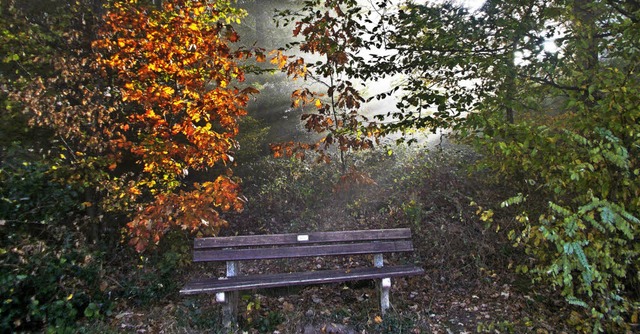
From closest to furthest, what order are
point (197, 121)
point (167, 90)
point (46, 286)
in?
point (46, 286) → point (167, 90) → point (197, 121)

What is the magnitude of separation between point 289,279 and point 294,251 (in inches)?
17.6

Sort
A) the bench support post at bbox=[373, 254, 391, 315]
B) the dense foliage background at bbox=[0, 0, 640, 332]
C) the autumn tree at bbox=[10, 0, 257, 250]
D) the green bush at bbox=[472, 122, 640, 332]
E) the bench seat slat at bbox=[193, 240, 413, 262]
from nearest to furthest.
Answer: the green bush at bbox=[472, 122, 640, 332]
the dense foliage background at bbox=[0, 0, 640, 332]
the bench support post at bbox=[373, 254, 391, 315]
the bench seat slat at bbox=[193, 240, 413, 262]
the autumn tree at bbox=[10, 0, 257, 250]

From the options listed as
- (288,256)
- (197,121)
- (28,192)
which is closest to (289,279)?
(288,256)

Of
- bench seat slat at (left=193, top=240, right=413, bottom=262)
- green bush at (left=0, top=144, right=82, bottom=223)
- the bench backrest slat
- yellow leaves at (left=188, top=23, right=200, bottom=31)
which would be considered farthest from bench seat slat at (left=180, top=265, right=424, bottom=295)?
yellow leaves at (left=188, top=23, right=200, bottom=31)

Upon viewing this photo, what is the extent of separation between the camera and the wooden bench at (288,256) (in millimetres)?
4160

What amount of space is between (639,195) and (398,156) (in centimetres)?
575

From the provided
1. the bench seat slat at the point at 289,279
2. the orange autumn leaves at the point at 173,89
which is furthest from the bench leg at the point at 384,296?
the orange autumn leaves at the point at 173,89

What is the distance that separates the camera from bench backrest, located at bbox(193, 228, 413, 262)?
454cm

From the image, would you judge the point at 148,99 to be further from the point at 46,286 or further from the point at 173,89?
the point at 46,286

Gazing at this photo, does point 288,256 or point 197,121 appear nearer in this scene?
point 288,256

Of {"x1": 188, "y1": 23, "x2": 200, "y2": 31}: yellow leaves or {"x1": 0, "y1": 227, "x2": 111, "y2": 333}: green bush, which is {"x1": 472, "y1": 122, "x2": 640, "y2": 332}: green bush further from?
{"x1": 0, "y1": 227, "x2": 111, "y2": 333}: green bush

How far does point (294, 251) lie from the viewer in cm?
463

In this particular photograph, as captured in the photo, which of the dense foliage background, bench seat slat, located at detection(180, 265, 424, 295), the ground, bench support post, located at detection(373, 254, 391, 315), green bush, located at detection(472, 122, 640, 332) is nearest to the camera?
green bush, located at detection(472, 122, 640, 332)

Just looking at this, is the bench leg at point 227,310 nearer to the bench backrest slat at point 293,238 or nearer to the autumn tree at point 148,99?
the bench backrest slat at point 293,238
